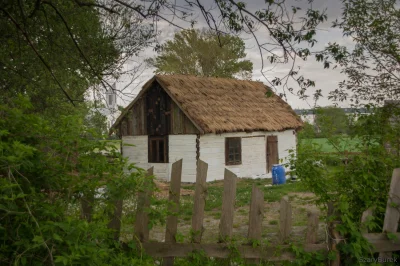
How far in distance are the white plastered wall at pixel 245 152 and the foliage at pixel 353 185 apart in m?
15.2

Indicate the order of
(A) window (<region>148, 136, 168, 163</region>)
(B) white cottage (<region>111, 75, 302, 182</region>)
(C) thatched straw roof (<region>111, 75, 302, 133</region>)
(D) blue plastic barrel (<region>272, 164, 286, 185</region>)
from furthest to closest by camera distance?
(A) window (<region>148, 136, 168, 163</region>) → (B) white cottage (<region>111, 75, 302, 182</region>) → (C) thatched straw roof (<region>111, 75, 302, 133</region>) → (D) blue plastic barrel (<region>272, 164, 286, 185</region>)

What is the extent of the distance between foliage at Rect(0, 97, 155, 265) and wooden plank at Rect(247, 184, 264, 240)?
53.9 inches

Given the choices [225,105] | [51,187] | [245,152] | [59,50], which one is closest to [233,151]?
[245,152]

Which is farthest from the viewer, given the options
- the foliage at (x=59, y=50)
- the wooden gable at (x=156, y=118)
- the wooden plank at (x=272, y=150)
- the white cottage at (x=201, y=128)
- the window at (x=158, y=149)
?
the wooden plank at (x=272, y=150)

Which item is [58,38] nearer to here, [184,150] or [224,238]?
[224,238]

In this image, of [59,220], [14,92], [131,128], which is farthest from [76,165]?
[131,128]

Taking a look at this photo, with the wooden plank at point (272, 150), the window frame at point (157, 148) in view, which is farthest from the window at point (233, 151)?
the window frame at point (157, 148)

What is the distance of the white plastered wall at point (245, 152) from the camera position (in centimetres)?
2128

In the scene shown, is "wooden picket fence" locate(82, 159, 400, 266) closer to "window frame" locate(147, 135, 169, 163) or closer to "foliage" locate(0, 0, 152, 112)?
"foliage" locate(0, 0, 152, 112)

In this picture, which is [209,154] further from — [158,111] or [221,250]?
[221,250]

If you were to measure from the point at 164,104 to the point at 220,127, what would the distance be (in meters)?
3.09

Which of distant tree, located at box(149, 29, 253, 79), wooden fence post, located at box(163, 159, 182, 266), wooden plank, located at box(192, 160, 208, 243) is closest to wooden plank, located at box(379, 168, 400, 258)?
wooden plank, located at box(192, 160, 208, 243)

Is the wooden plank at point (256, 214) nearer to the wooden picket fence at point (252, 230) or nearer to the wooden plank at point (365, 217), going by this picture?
the wooden picket fence at point (252, 230)

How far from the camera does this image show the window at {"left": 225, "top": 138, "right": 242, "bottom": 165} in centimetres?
2208
